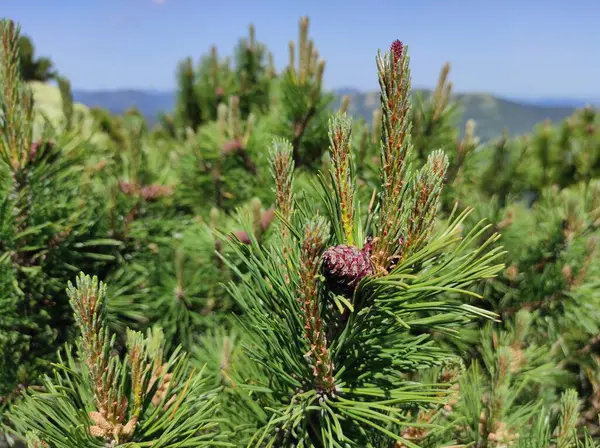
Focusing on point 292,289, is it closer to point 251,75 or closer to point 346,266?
point 346,266

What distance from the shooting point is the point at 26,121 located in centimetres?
137

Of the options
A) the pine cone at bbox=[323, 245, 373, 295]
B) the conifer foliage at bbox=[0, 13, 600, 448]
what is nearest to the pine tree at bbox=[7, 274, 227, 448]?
the conifer foliage at bbox=[0, 13, 600, 448]

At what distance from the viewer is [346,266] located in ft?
2.51

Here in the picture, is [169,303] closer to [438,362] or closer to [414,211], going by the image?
[438,362]

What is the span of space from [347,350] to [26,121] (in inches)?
49.2

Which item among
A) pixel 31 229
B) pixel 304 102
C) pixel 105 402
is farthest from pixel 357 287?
pixel 304 102

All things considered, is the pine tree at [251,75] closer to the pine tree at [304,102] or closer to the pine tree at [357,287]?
the pine tree at [304,102]

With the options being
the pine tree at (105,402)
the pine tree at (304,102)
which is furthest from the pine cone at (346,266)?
the pine tree at (304,102)

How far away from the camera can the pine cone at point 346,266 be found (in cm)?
77

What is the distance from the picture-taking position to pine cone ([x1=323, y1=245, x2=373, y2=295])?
768 mm

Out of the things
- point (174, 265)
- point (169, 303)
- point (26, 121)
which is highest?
point (26, 121)

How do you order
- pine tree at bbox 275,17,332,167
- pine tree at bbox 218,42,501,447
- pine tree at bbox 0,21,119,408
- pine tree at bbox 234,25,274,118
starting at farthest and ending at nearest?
pine tree at bbox 234,25,274,118
pine tree at bbox 275,17,332,167
pine tree at bbox 0,21,119,408
pine tree at bbox 218,42,501,447

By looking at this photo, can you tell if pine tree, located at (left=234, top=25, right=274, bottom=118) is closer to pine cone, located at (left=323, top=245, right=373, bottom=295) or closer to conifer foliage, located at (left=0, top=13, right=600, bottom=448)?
conifer foliage, located at (left=0, top=13, right=600, bottom=448)

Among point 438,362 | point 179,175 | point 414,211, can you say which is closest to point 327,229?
point 414,211
